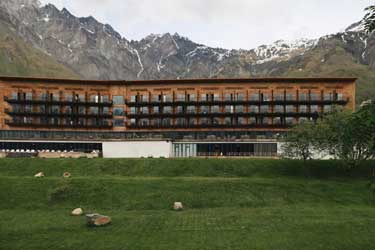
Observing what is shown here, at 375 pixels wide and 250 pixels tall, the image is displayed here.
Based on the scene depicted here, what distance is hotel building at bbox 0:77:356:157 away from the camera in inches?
4520

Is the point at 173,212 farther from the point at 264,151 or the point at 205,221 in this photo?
the point at 264,151

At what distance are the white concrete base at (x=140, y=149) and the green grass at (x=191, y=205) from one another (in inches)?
824

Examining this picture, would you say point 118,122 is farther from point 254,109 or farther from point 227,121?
point 254,109

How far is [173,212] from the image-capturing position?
4859cm

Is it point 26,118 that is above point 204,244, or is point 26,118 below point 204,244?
above

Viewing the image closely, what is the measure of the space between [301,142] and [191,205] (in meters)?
31.4

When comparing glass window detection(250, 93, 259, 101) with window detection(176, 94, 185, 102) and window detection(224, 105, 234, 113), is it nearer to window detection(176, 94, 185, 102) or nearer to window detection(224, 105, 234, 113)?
window detection(224, 105, 234, 113)

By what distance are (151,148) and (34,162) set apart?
30.9 metres

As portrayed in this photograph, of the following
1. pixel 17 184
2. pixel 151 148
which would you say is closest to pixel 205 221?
pixel 17 184

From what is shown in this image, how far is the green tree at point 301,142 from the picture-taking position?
2975 inches

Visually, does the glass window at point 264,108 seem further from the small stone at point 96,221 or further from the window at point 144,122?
the small stone at point 96,221

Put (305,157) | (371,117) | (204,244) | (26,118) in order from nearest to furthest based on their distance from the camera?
(371,117) → (204,244) → (305,157) → (26,118)

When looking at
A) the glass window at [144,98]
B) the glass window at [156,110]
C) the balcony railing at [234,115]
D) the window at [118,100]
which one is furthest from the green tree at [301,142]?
the window at [118,100]

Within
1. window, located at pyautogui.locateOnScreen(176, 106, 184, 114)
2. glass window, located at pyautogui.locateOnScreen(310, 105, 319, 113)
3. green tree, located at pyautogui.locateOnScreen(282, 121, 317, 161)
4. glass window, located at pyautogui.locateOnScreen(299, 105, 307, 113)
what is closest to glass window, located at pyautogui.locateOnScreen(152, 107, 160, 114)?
window, located at pyautogui.locateOnScreen(176, 106, 184, 114)
